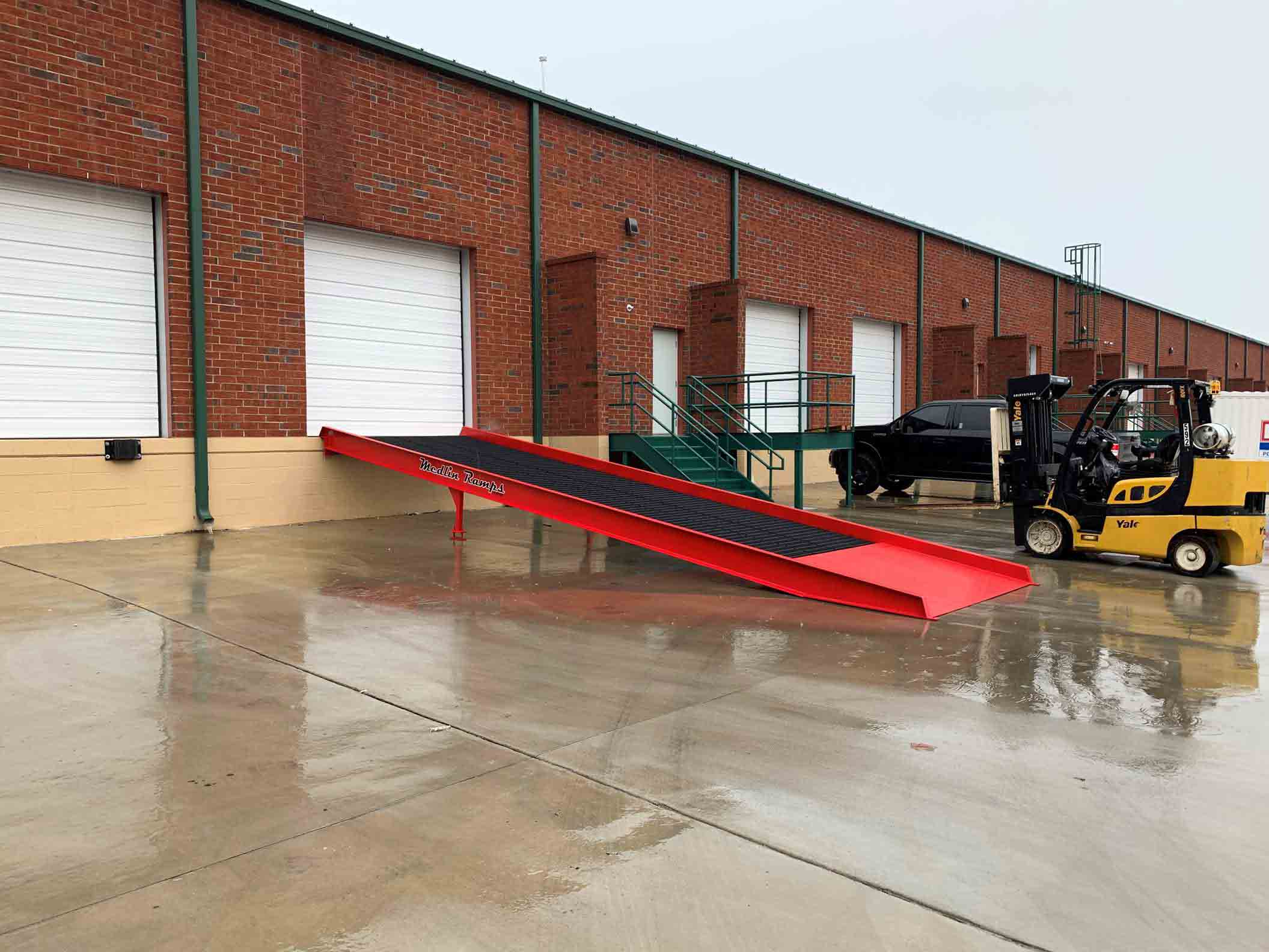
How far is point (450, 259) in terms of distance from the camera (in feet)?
48.2

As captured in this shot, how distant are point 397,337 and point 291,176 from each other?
8.86ft

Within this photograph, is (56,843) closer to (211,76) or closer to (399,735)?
(399,735)

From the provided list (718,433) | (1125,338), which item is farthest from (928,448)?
(1125,338)

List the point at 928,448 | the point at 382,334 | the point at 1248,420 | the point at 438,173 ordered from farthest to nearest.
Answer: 1. the point at 1248,420
2. the point at 928,448
3. the point at 438,173
4. the point at 382,334

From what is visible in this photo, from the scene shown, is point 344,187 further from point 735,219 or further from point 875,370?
point 875,370

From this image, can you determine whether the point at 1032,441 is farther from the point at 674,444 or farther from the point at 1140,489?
the point at 674,444

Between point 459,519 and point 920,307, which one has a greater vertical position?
point 920,307

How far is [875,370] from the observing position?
23.9 metres

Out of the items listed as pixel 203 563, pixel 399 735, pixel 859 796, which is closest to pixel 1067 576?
pixel 859 796

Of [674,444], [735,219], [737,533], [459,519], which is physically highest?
[735,219]

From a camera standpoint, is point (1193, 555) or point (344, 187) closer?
point (1193, 555)

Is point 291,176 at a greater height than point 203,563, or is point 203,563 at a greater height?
point 291,176

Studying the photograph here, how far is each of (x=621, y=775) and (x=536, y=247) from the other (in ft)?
41.2

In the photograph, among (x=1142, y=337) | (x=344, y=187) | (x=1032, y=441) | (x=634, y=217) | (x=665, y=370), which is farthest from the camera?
(x=1142, y=337)
